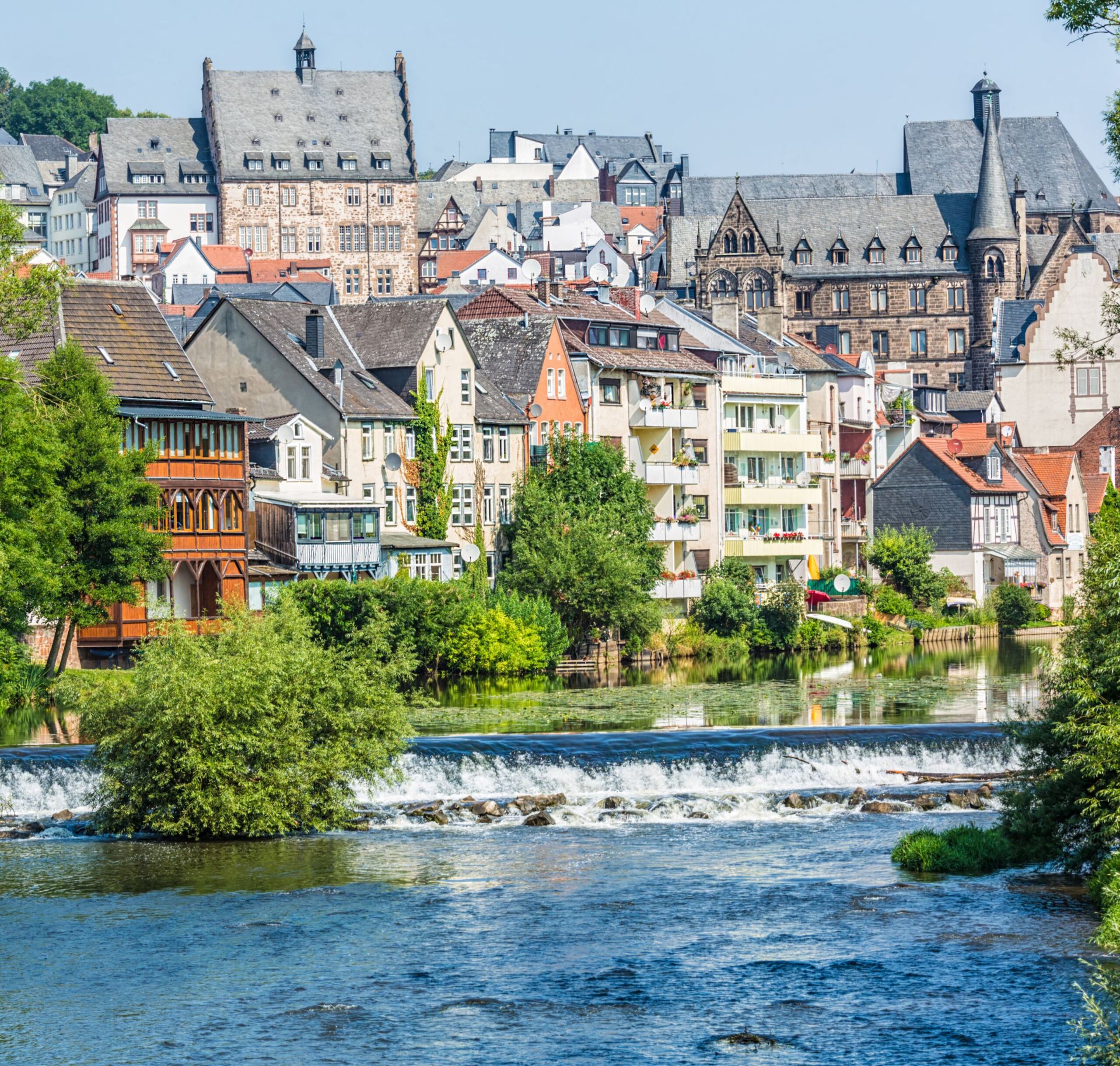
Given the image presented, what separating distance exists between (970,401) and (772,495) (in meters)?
47.5

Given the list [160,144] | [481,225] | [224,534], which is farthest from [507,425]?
[481,225]

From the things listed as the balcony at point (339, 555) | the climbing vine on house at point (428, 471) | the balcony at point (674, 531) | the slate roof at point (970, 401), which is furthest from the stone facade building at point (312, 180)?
the balcony at point (339, 555)

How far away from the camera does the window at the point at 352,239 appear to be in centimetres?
17550

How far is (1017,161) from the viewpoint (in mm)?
Answer: 173125

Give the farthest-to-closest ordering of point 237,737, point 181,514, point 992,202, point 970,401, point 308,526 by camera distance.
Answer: point 992,202
point 970,401
point 308,526
point 181,514
point 237,737

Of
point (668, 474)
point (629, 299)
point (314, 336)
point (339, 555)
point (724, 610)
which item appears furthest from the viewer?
point (629, 299)

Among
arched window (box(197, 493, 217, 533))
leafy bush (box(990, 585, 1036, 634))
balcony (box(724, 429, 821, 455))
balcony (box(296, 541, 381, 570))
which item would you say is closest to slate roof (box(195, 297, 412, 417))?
balcony (box(296, 541, 381, 570))

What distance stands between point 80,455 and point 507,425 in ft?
84.5

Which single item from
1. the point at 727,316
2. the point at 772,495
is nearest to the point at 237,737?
the point at 772,495

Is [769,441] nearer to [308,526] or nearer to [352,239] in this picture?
[308,526]

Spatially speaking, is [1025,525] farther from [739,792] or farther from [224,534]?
[739,792]

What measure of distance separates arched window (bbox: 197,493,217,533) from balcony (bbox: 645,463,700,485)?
2613 centimetres

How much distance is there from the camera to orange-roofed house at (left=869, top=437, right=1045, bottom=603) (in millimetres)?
107875

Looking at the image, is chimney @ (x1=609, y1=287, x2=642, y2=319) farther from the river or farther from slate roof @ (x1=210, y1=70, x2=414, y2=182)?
slate roof @ (x1=210, y1=70, x2=414, y2=182)
